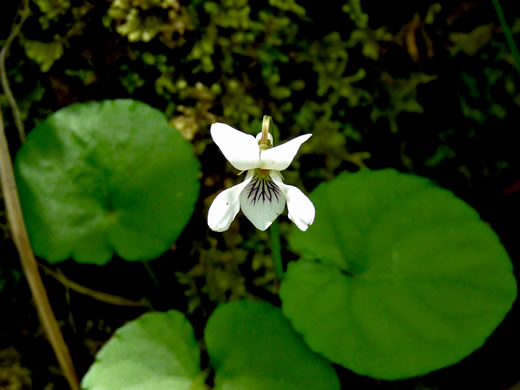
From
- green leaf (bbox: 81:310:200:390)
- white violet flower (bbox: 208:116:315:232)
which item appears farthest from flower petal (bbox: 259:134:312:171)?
green leaf (bbox: 81:310:200:390)

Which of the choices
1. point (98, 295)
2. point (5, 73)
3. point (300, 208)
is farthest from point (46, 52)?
point (300, 208)

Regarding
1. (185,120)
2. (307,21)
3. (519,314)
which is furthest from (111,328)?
(519,314)

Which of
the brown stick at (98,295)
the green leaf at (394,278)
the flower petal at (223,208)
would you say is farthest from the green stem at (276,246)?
the brown stick at (98,295)

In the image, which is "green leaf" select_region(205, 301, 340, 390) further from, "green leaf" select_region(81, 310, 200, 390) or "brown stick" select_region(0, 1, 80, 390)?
"brown stick" select_region(0, 1, 80, 390)

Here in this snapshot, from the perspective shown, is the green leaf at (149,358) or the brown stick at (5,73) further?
the brown stick at (5,73)

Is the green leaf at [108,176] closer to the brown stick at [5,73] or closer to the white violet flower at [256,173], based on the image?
the brown stick at [5,73]

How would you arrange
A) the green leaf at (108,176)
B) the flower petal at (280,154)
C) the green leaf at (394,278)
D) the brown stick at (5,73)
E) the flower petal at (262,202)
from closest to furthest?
1. the flower petal at (280,154)
2. the flower petal at (262,202)
3. the green leaf at (394,278)
4. the green leaf at (108,176)
5. the brown stick at (5,73)

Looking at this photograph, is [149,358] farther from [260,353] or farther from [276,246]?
[276,246]
